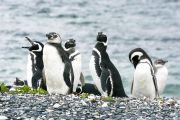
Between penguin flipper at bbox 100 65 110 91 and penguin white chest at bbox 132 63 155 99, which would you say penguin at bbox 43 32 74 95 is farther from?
penguin white chest at bbox 132 63 155 99

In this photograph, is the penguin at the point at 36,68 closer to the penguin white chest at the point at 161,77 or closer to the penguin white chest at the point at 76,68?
the penguin white chest at the point at 76,68

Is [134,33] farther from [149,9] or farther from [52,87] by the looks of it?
[52,87]

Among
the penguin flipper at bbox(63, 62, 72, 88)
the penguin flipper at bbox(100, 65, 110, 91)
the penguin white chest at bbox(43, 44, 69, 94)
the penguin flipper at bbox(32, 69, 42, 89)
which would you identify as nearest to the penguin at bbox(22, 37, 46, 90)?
the penguin flipper at bbox(32, 69, 42, 89)

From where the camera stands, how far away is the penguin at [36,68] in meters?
14.1

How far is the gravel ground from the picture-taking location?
10234 mm

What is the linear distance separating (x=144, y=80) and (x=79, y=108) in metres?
3.25

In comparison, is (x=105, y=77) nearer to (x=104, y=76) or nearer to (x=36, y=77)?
(x=104, y=76)

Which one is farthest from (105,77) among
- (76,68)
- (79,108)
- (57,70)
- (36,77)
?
(79,108)

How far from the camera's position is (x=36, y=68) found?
1435 centimetres

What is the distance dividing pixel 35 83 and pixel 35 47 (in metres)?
0.78

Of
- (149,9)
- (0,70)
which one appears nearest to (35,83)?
(0,70)

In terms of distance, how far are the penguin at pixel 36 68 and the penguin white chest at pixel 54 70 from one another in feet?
2.39

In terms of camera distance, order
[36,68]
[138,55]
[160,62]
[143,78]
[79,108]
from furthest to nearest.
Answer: [160,62] < [36,68] < [138,55] < [143,78] < [79,108]

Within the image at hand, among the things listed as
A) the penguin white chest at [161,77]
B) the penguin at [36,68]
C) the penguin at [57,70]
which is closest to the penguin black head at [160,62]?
the penguin white chest at [161,77]
